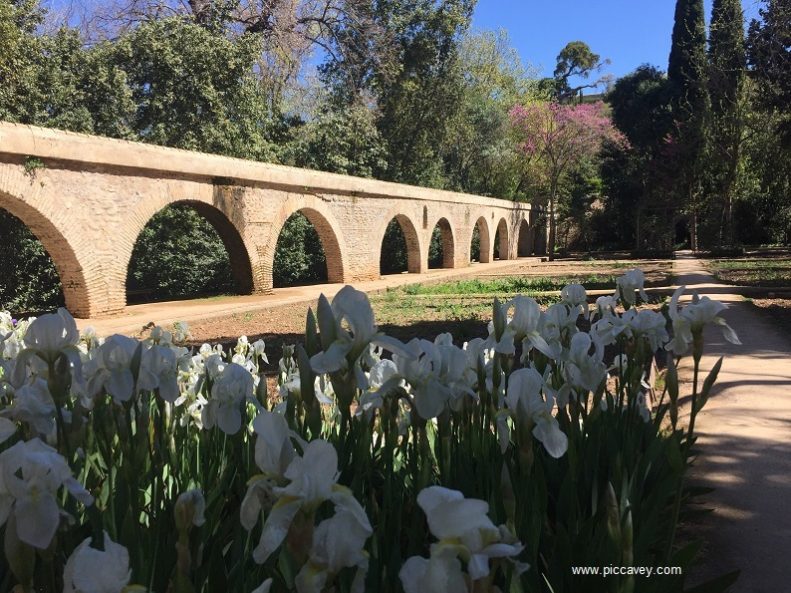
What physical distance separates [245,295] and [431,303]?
4839 millimetres

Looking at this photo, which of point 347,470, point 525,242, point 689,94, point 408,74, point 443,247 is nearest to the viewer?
point 347,470

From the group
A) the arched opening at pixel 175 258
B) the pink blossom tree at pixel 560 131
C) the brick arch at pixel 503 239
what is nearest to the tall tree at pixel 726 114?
the pink blossom tree at pixel 560 131

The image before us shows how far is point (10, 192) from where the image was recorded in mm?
8258

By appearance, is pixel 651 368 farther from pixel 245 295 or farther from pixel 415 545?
pixel 245 295

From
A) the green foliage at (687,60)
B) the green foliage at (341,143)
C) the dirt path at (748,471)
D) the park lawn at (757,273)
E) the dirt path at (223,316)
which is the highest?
the green foliage at (687,60)

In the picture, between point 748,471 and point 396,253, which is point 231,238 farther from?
point 748,471

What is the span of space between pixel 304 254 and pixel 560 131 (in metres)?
13.6

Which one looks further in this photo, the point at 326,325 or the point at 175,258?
the point at 175,258

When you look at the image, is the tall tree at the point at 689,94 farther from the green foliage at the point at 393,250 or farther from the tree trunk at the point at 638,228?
the green foliage at the point at 393,250

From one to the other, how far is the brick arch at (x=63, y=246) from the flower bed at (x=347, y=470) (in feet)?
25.0

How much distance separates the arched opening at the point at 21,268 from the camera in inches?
524

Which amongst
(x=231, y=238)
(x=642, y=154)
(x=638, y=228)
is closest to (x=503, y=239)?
(x=638, y=228)

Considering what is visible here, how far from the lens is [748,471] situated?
108 inches

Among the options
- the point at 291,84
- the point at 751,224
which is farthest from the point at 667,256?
the point at 291,84
